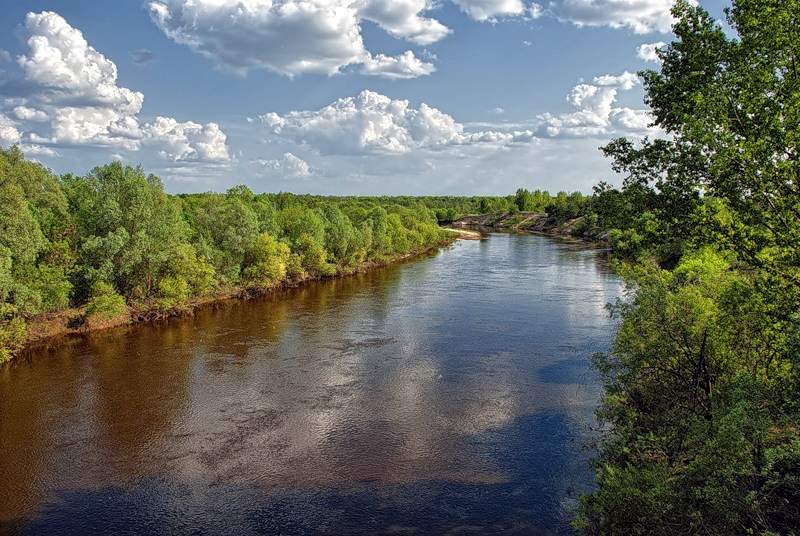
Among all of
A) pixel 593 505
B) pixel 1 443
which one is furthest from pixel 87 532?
pixel 593 505

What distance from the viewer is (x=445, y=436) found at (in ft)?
76.6

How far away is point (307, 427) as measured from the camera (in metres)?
24.2

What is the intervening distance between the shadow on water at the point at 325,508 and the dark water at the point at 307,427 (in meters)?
0.06

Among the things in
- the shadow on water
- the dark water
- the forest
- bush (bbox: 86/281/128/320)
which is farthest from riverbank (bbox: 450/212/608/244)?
the shadow on water

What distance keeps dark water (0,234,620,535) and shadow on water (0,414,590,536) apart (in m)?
0.06

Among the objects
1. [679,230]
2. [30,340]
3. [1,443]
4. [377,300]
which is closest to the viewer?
[679,230]

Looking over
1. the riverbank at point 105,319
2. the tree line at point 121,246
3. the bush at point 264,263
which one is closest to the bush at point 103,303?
the tree line at point 121,246

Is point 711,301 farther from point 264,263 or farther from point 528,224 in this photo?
point 528,224

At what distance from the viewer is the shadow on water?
1727 cm

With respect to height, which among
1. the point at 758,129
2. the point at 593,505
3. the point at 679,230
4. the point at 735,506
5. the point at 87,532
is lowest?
the point at 87,532

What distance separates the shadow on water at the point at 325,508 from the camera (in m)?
17.3

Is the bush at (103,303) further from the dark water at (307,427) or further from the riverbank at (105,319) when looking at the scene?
the dark water at (307,427)

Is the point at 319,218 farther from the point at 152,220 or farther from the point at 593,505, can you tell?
the point at 593,505

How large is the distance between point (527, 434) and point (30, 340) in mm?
31803
